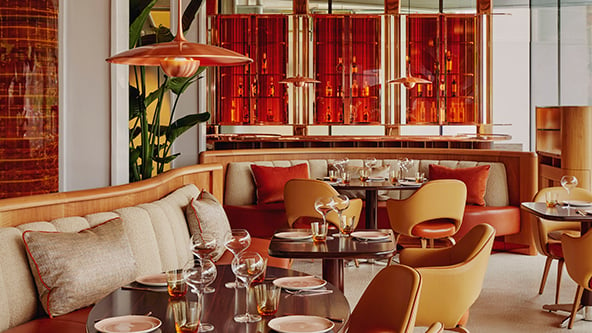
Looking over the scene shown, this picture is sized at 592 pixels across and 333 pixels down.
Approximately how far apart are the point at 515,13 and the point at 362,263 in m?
6.11

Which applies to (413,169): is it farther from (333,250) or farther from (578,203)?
(333,250)

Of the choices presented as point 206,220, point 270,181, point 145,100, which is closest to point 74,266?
point 206,220

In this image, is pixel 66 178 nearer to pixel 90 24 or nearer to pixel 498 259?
pixel 90 24

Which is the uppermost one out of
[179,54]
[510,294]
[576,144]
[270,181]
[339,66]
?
[339,66]

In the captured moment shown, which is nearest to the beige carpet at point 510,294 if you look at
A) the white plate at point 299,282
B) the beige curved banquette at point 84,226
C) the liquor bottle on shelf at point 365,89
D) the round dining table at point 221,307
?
the beige curved banquette at point 84,226

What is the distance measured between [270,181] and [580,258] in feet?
11.4

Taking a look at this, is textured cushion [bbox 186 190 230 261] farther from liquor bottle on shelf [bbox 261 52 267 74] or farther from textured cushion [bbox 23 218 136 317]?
liquor bottle on shelf [bbox 261 52 267 74]

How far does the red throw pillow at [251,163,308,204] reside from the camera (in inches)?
263

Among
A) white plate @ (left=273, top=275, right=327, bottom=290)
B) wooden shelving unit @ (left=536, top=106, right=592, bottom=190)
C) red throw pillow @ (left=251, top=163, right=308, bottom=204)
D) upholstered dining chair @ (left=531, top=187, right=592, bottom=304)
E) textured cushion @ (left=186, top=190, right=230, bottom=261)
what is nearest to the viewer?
white plate @ (left=273, top=275, right=327, bottom=290)

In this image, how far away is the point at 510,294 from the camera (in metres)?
5.04

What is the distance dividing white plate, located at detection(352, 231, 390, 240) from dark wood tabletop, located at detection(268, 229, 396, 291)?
24 millimetres

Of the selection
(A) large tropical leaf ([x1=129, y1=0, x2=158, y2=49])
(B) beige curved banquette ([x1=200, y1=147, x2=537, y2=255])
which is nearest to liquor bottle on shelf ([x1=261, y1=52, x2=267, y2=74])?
(B) beige curved banquette ([x1=200, y1=147, x2=537, y2=255])

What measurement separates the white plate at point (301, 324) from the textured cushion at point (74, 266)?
1141mm

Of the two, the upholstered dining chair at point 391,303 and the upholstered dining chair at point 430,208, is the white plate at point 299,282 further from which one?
the upholstered dining chair at point 430,208
